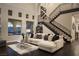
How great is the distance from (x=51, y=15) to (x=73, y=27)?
80 cm

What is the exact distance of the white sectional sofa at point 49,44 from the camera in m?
3.04

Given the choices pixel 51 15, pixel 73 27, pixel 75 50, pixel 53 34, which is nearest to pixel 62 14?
pixel 51 15

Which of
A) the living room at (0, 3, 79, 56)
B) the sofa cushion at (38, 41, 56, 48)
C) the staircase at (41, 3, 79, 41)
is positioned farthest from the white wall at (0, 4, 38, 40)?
the sofa cushion at (38, 41, 56, 48)

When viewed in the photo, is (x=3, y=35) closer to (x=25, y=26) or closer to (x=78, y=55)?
(x=25, y=26)

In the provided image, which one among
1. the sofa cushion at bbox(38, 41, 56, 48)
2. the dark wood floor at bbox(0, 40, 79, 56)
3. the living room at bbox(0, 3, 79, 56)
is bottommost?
the dark wood floor at bbox(0, 40, 79, 56)

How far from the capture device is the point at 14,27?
277 cm

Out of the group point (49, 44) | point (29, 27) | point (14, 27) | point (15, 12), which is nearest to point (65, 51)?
point (49, 44)

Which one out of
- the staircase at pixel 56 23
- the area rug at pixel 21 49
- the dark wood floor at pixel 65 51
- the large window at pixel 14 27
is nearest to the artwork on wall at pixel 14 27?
the large window at pixel 14 27

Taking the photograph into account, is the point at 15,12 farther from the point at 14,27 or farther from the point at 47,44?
the point at 47,44

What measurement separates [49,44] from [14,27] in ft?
4.31

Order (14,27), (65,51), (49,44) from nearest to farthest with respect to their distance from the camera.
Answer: (14,27) → (65,51) → (49,44)

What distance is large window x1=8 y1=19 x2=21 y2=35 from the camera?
9.01ft

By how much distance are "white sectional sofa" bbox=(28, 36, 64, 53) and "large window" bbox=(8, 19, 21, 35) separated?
0.50 meters

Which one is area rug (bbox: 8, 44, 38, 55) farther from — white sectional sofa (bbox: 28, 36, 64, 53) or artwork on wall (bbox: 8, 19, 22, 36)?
artwork on wall (bbox: 8, 19, 22, 36)
